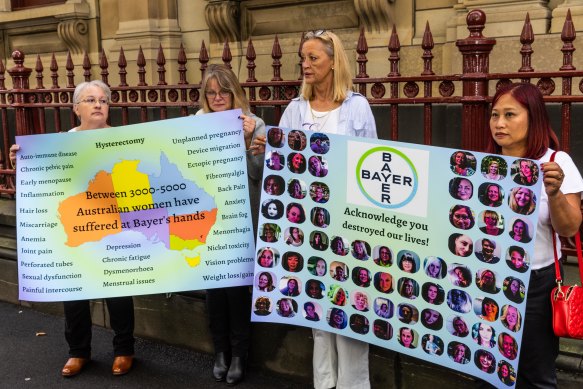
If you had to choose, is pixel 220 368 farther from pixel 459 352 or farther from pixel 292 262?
pixel 459 352

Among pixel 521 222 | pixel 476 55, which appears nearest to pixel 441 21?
pixel 476 55

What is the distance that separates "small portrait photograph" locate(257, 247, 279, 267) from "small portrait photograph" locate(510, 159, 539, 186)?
1.35m

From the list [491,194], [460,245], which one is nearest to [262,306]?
[460,245]

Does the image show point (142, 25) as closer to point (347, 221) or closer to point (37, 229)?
point (37, 229)

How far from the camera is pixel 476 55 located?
3559 mm

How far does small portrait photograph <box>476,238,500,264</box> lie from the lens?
2805mm

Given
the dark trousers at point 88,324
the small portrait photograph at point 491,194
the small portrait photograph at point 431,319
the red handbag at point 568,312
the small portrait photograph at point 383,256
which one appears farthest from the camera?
the dark trousers at point 88,324

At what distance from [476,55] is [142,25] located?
5.81 metres

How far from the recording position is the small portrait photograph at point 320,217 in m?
3.36

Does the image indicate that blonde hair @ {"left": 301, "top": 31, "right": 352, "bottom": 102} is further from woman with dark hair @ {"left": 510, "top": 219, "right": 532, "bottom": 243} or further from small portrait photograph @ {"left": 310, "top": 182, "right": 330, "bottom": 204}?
woman with dark hair @ {"left": 510, "top": 219, "right": 532, "bottom": 243}

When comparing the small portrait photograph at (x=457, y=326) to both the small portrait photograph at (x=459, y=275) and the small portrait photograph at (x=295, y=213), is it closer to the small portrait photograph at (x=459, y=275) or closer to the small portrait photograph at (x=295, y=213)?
the small portrait photograph at (x=459, y=275)

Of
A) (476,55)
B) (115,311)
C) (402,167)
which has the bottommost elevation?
(115,311)

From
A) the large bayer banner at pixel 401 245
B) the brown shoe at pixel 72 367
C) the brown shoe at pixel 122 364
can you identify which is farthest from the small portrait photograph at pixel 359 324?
the brown shoe at pixel 72 367

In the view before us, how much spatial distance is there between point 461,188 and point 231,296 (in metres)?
1.64
